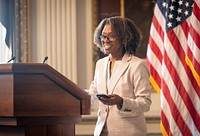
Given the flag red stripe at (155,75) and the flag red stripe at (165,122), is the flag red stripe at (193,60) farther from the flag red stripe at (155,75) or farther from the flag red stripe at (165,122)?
the flag red stripe at (165,122)

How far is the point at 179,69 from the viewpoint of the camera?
3555 millimetres

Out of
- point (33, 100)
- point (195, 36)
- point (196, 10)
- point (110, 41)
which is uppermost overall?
point (196, 10)

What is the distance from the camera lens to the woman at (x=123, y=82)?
210cm

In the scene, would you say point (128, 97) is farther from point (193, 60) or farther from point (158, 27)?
point (158, 27)

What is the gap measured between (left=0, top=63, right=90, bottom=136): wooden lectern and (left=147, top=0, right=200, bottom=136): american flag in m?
2.27

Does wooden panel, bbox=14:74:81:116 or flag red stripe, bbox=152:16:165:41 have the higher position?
flag red stripe, bbox=152:16:165:41

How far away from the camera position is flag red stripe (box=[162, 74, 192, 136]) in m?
3.48

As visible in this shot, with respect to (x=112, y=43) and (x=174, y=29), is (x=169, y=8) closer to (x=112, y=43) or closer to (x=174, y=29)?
(x=174, y=29)

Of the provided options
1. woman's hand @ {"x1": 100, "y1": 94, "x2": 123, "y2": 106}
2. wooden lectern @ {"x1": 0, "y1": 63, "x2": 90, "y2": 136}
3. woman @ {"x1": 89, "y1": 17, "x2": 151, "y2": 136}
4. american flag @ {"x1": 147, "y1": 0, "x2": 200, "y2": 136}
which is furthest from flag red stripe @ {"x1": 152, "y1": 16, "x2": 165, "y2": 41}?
wooden lectern @ {"x1": 0, "y1": 63, "x2": 90, "y2": 136}

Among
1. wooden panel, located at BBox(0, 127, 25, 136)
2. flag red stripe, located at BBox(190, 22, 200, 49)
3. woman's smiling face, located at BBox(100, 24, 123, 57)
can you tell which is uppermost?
flag red stripe, located at BBox(190, 22, 200, 49)

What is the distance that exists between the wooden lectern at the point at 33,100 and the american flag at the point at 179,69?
2.27 meters

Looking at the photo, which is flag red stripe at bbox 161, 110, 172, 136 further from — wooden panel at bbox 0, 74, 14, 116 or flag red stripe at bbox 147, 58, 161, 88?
wooden panel at bbox 0, 74, 14, 116

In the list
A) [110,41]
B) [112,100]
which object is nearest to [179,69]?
[110,41]

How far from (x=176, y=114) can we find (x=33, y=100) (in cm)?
244
